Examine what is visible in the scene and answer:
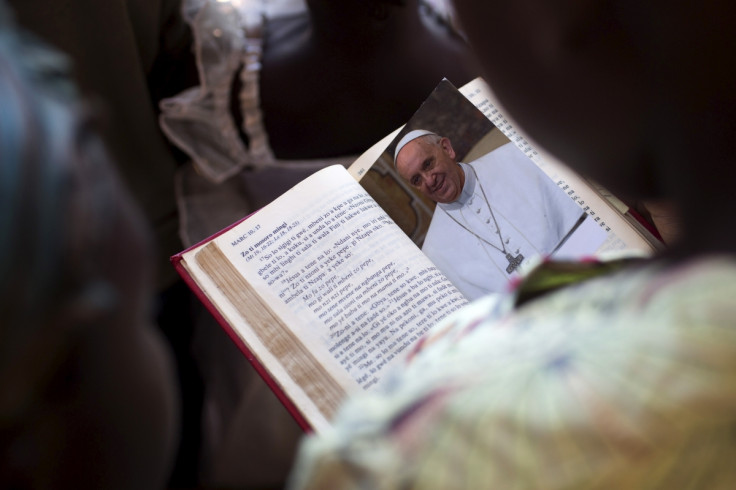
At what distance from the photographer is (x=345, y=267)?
51 cm

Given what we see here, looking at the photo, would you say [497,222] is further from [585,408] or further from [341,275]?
[585,408]

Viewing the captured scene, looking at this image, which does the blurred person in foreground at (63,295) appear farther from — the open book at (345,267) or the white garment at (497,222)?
the white garment at (497,222)

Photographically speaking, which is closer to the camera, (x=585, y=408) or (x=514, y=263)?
(x=585, y=408)

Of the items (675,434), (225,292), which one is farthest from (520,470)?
(225,292)

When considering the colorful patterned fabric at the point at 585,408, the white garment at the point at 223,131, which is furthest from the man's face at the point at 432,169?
the colorful patterned fabric at the point at 585,408

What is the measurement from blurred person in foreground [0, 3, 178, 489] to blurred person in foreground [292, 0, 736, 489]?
0.08 m

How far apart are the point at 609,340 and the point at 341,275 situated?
0.93 feet

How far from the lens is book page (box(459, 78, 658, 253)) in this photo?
52cm

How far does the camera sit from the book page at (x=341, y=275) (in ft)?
1.58

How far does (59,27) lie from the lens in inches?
21.9

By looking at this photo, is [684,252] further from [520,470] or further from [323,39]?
[323,39]

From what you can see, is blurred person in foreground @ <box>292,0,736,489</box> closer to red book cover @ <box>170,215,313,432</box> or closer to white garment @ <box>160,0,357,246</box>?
red book cover @ <box>170,215,313,432</box>

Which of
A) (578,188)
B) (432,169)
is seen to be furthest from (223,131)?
(578,188)

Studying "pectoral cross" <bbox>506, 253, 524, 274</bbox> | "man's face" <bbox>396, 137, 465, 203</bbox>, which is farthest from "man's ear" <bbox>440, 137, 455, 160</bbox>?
"pectoral cross" <bbox>506, 253, 524, 274</bbox>
